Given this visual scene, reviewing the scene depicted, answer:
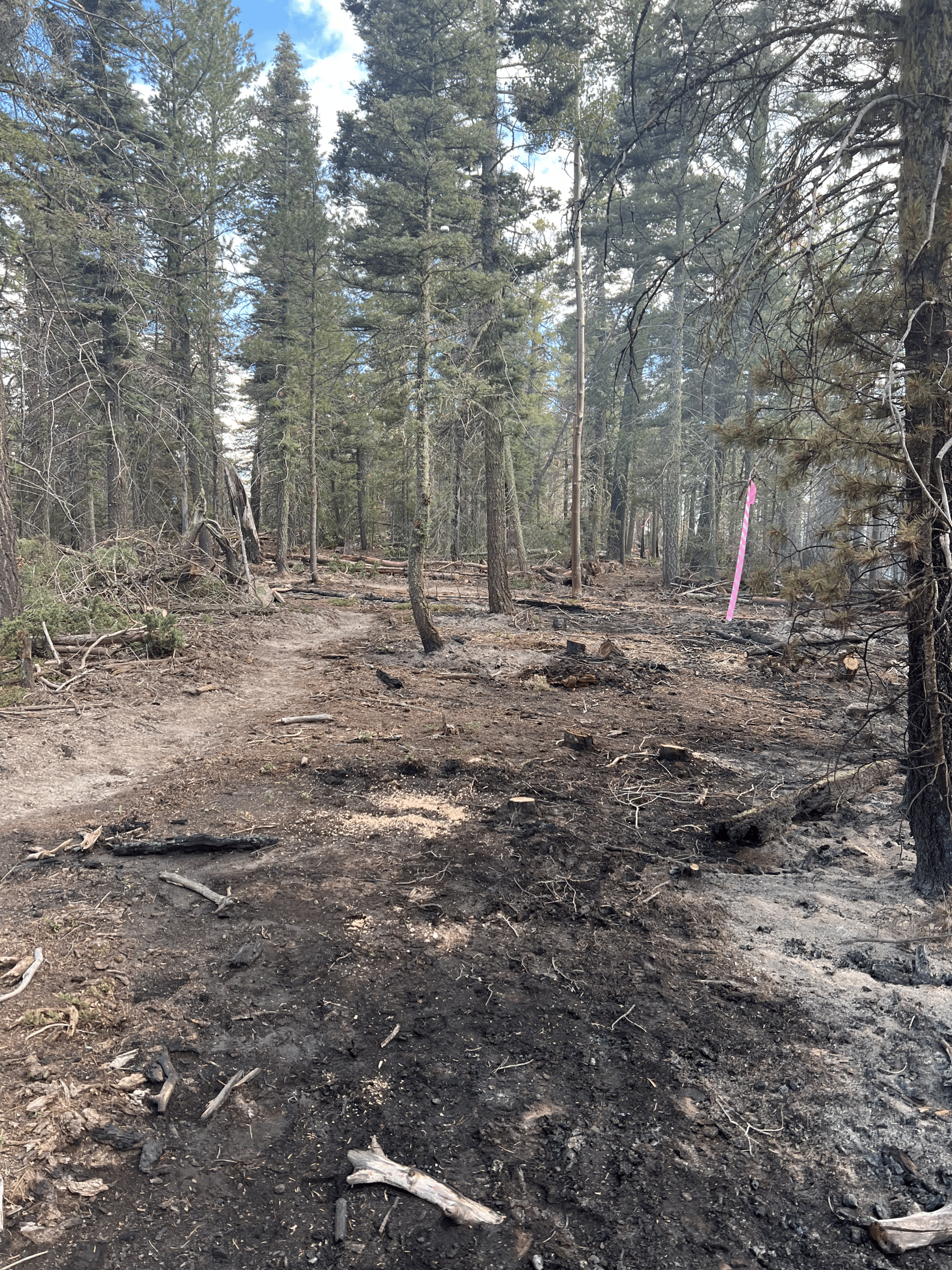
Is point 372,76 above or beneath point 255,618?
above

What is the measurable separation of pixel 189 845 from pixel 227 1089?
2.44 meters

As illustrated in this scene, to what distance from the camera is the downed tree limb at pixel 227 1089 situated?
109 inches

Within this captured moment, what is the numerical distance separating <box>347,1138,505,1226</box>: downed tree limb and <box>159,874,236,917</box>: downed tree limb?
1.99 m

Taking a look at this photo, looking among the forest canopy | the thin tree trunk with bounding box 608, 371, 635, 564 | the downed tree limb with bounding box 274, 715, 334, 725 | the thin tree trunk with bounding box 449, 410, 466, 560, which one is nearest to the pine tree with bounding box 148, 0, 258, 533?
the forest canopy

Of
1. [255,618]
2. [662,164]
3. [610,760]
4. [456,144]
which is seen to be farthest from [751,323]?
[662,164]

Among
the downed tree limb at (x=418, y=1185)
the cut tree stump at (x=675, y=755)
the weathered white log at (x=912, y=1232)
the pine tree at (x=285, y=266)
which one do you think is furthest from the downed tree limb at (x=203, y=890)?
the pine tree at (x=285, y=266)

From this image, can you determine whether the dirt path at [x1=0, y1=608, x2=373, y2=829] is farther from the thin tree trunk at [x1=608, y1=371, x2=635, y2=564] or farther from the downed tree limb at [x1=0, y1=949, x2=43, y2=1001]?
the thin tree trunk at [x1=608, y1=371, x2=635, y2=564]

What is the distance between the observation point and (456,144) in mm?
15805

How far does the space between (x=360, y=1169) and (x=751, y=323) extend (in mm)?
5148

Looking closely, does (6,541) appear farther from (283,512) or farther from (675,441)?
(675,441)

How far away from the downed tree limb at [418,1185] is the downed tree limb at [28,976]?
1.90 meters

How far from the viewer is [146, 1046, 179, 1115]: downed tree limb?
9.13 ft

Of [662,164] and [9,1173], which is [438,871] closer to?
[9,1173]

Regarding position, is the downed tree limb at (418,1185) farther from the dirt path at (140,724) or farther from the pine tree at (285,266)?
the pine tree at (285,266)
